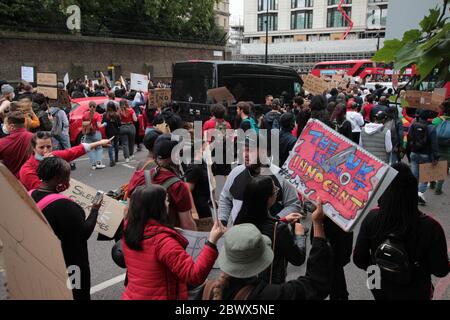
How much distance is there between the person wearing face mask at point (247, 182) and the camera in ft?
12.3

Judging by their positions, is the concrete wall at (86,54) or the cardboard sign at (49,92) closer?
the cardboard sign at (49,92)

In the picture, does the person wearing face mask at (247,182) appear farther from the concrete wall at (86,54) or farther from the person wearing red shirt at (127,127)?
the concrete wall at (86,54)

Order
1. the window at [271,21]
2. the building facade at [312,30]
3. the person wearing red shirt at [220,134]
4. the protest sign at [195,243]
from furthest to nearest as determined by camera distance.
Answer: the window at [271,21] → the building facade at [312,30] → the person wearing red shirt at [220,134] → the protest sign at [195,243]

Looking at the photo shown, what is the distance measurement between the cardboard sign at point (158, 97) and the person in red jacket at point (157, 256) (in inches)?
314

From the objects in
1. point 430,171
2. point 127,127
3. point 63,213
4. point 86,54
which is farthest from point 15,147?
point 86,54

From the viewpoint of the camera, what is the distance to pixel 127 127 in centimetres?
988

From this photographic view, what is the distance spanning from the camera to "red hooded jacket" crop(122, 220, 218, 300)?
230cm

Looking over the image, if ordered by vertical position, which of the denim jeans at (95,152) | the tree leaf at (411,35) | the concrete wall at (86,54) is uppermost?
the concrete wall at (86,54)

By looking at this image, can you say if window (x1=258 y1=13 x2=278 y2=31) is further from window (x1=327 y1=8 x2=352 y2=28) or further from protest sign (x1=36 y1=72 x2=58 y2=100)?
protest sign (x1=36 y1=72 x2=58 y2=100)

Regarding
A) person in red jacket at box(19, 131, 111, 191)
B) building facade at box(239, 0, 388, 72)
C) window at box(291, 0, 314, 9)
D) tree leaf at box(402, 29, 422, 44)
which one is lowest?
person in red jacket at box(19, 131, 111, 191)

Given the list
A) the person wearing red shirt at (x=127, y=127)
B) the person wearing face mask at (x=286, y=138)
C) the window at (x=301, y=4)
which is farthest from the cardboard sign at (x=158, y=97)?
the window at (x=301, y=4)

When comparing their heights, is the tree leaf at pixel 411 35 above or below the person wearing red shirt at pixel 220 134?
above

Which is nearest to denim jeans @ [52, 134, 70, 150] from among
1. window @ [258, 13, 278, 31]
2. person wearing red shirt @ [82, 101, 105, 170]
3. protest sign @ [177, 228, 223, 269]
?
person wearing red shirt @ [82, 101, 105, 170]

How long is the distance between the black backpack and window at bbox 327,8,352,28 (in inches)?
2163
